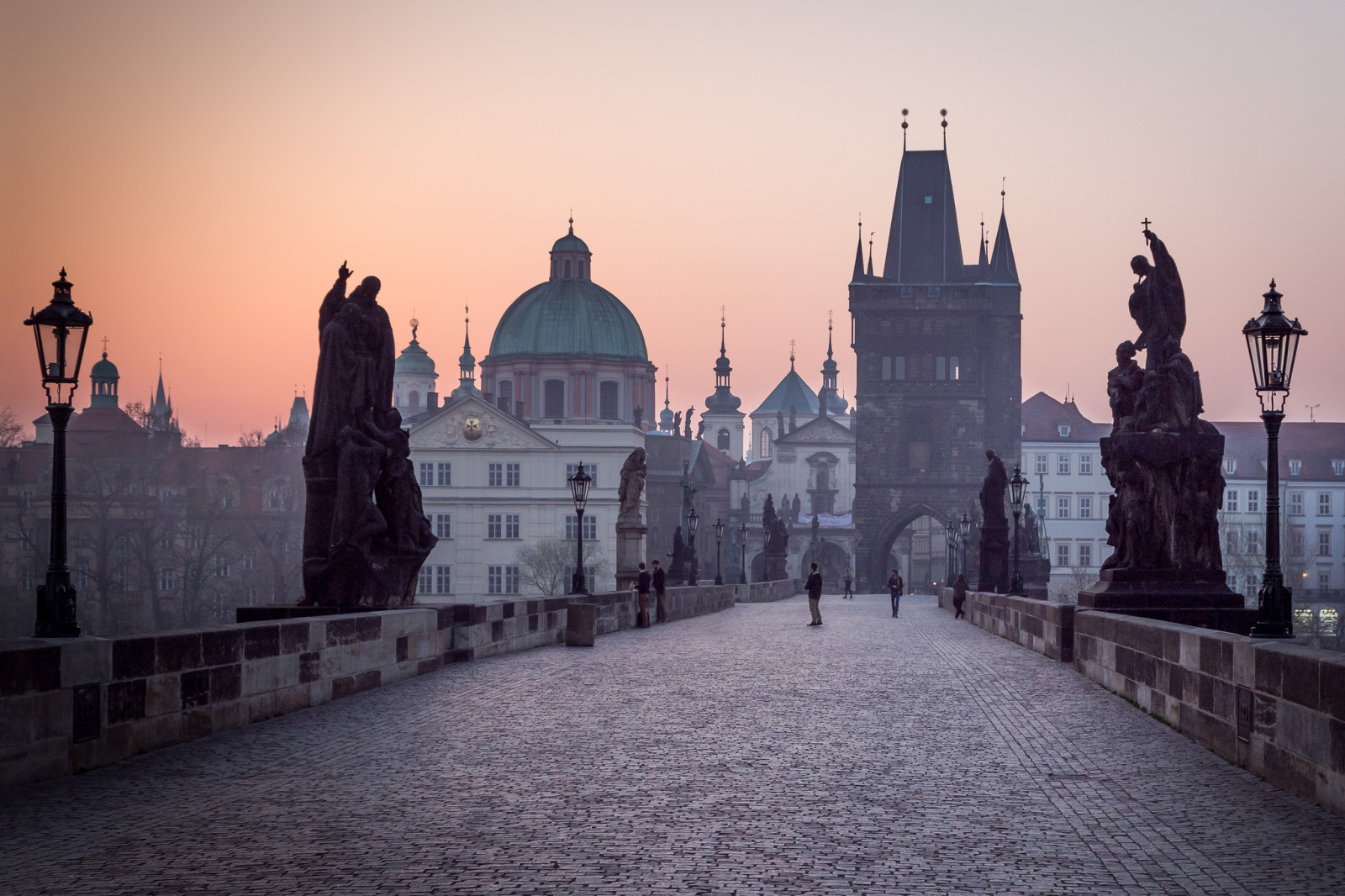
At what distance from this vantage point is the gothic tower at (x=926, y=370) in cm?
9506

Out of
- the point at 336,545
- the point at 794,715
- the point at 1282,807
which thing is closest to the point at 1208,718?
the point at 1282,807

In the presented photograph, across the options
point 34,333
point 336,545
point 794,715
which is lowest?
point 794,715

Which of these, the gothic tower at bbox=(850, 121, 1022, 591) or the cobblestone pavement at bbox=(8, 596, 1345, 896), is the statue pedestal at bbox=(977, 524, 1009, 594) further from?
the gothic tower at bbox=(850, 121, 1022, 591)

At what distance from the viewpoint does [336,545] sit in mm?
14820

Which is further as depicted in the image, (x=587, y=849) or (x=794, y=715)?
(x=794, y=715)

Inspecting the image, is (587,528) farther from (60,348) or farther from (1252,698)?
(1252,698)

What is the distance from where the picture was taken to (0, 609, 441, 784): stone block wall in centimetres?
820

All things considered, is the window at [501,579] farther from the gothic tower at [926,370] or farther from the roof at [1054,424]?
the roof at [1054,424]

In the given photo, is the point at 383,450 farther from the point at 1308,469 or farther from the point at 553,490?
the point at 1308,469

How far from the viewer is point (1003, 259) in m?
103

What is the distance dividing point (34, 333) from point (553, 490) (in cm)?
8389

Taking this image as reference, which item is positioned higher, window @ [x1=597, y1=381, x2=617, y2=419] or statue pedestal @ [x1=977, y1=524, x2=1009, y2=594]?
window @ [x1=597, y1=381, x2=617, y2=419]

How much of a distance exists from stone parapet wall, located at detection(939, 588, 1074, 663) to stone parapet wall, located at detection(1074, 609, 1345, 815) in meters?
5.09

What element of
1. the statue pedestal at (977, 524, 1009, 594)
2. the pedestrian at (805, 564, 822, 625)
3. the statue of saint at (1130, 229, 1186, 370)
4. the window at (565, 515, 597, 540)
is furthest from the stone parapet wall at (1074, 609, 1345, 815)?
the window at (565, 515, 597, 540)
